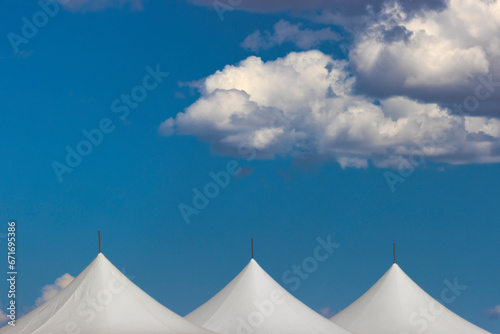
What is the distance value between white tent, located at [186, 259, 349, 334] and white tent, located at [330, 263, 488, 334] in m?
2.86

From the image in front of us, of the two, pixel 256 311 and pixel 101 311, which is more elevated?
pixel 101 311

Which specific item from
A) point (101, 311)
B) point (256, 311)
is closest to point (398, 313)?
point (256, 311)

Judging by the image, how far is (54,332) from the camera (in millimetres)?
28312

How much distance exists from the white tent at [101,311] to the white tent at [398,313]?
28.5ft

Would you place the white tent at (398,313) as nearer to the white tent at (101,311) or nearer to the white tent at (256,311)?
the white tent at (256,311)

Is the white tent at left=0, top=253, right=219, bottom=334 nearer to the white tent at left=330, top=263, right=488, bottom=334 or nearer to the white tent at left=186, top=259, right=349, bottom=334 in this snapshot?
the white tent at left=186, top=259, right=349, bottom=334

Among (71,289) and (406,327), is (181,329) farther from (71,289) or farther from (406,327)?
(406,327)

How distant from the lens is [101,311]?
28938 mm

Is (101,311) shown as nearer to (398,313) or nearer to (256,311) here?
(256,311)

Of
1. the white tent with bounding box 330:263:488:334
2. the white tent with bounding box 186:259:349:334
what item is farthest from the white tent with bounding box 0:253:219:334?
the white tent with bounding box 330:263:488:334

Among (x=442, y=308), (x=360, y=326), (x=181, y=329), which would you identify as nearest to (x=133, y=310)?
(x=181, y=329)

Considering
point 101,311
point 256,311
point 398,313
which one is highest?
point 101,311

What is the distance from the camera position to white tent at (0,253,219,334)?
28641 millimetres

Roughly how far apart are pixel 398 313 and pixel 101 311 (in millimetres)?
12025
